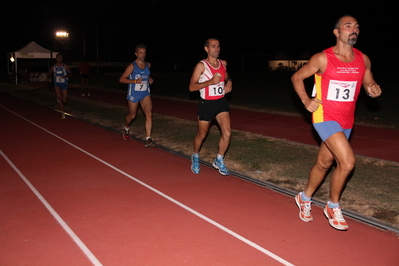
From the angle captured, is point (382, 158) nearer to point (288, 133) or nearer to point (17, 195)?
point (288, 133)

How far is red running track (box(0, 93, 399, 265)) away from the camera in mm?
4176

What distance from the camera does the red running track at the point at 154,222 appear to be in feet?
13.7

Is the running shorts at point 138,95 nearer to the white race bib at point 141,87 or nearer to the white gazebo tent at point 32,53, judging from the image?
the white race bib at point 141,87

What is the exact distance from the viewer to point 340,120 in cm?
468

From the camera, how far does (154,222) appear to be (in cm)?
507

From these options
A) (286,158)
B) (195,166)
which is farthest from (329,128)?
(286,158)

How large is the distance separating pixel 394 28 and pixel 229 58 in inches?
995

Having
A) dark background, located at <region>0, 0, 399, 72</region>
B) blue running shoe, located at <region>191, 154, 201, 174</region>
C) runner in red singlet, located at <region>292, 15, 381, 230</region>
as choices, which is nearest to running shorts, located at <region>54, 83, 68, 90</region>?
blue running shoe, located at <region>191, 154, 201, 174</region>

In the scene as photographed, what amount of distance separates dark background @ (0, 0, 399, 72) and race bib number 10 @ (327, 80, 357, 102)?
153ft

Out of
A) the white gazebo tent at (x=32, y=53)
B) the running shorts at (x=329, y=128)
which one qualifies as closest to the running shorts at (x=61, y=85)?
the running shorts at (x=329, y=128)

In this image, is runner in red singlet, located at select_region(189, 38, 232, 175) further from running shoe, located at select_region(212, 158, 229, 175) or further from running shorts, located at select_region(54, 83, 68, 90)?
running shorts, located at select_region(54, 83, 68, 90)

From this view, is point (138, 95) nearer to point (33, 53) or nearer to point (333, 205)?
point (333, 205)

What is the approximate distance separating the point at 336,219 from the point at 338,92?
1380 mm

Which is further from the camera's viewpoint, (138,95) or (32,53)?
(32,53)
